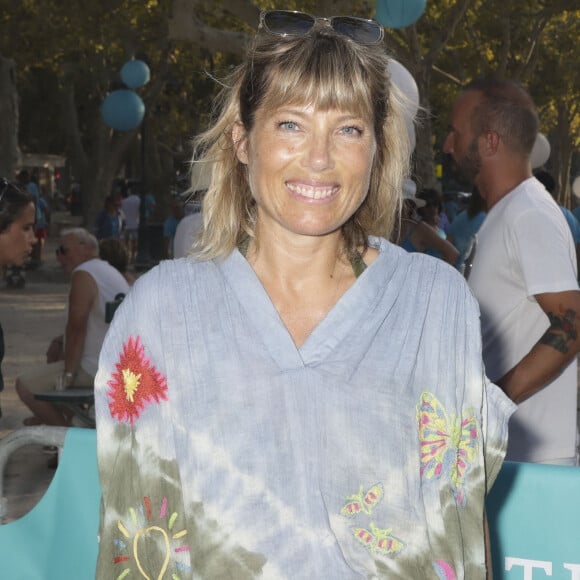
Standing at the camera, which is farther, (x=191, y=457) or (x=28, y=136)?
(x=28, y=136)

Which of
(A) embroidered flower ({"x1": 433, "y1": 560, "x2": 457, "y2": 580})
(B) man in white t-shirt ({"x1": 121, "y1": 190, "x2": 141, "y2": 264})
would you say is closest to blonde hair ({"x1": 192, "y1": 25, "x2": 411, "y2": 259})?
(A) embroidered flower ({"x1": 433, "y1": 560, "x2": 457, "y2": 580})

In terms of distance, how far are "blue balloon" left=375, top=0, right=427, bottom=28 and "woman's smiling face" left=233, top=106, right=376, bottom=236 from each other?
9317mm

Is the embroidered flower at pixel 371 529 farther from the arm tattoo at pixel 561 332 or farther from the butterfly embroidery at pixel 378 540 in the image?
the arm tattoo at pixel 561 332

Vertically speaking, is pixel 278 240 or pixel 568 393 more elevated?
pixel 278 240

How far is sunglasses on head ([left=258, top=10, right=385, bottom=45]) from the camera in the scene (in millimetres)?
2359

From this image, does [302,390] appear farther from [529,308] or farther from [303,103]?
[529,308]

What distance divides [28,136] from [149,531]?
5488cm

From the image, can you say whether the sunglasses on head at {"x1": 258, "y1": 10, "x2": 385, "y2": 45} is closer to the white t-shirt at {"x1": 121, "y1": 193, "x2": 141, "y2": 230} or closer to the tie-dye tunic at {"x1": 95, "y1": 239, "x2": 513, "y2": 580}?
the tie-dye tunic at {"x1": 95, "y1": 239, "x2": 513, "y2": 580}

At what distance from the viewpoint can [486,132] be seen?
170 inches

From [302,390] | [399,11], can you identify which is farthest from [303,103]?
[399,11]

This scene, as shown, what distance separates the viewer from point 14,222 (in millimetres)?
6281

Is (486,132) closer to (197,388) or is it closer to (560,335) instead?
(560,335)

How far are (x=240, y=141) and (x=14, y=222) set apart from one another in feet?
13.3

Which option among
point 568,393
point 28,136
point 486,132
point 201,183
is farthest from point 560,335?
point 28,136
